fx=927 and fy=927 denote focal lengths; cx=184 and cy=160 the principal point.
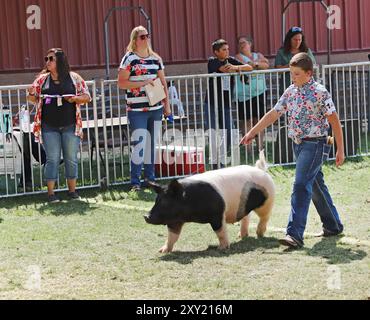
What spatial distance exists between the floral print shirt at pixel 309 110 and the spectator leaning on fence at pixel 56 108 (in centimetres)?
369

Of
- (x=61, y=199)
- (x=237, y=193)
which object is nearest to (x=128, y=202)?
(x=61, y=199)

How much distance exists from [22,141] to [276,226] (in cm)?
385

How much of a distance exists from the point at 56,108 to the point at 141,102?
3.60ft

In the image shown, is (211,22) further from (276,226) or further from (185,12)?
(276,226)

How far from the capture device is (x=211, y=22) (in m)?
19.7

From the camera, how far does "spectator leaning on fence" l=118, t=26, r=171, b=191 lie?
11.5 meters

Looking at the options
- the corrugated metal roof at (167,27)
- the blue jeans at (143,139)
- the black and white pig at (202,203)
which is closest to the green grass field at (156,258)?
the black and white pig at (202,203)

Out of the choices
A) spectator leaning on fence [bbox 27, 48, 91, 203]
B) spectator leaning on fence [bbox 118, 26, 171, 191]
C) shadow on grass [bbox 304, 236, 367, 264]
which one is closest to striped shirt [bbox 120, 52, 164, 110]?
spectator leaning on fence [bbox 118, 26, 171, 191]

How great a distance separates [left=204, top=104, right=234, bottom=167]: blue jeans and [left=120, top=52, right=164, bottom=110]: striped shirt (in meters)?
1.46

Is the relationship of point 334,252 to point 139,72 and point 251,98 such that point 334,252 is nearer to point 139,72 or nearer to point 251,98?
point 139,72

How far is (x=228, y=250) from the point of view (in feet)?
27.2
